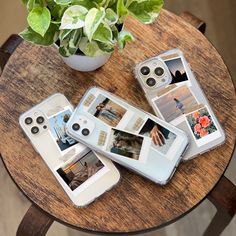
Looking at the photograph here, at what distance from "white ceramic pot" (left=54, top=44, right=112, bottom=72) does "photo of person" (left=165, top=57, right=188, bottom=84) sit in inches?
4.6

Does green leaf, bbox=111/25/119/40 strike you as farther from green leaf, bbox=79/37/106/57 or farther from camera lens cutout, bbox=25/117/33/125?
camera lens cutout, bbox=25/117/33/125

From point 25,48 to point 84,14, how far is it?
0.23 metres

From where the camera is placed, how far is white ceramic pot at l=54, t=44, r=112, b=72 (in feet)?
2.90

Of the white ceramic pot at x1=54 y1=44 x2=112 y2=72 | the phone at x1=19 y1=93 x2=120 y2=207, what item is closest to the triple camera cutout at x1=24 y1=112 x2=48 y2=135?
the phone at x1=19 y1=93 x2=120 y2=207

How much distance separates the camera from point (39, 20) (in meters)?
0.79

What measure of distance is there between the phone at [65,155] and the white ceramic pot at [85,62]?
0.06 meters

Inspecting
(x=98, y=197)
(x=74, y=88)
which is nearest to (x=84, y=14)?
(x=74, y=88)

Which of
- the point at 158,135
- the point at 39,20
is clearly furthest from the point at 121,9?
the point at 158,135

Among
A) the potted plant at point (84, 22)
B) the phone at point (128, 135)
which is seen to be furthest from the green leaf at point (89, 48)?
the phone at point (128, 135)

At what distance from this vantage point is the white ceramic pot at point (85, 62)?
884 mm

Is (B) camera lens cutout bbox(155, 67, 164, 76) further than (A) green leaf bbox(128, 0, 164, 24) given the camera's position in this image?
Yes

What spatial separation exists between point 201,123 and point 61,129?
249 mm

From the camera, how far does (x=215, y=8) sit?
5.00 feet

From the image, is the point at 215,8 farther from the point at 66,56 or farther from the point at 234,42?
the point at 66,56
